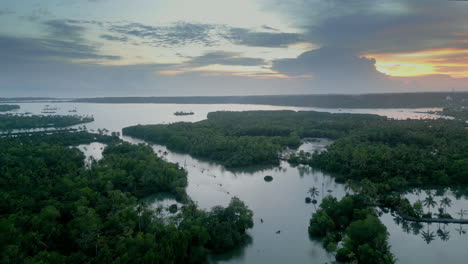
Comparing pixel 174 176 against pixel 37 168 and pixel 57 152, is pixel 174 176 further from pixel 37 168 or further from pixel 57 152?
pixel 57 152

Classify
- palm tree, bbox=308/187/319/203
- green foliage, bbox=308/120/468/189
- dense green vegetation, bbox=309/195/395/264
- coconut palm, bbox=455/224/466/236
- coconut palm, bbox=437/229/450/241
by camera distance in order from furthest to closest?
green foliage, bbox=308/120/468/189 < palm tree, bbox=308/187/319/203 < coconut palm, bbox=455/224/466/236 < coconut palm, bbox=437/229/450/241 < dense green vegetation, bbox=309/195/395/264

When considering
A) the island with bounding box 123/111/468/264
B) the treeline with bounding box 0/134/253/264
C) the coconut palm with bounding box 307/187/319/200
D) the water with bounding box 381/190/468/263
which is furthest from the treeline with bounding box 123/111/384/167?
the water with bounding box 381/190/468/263

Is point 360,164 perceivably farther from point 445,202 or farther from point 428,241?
point 428,241

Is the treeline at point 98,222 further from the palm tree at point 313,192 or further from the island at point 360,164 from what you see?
the palm tree at point 313,192

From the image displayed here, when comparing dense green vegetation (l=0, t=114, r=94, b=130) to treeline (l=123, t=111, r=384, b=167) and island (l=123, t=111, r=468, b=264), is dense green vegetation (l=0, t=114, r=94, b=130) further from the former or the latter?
island (l=123, t=111, r=468, b=264)

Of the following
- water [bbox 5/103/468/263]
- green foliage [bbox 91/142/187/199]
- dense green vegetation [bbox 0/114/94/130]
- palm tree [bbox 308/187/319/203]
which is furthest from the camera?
dense green vegetation [bbox 0/114/94/130]

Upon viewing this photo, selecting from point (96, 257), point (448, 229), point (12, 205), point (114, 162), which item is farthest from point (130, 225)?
point (448, 229)

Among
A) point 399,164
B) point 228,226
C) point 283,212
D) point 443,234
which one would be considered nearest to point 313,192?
point 283,212
